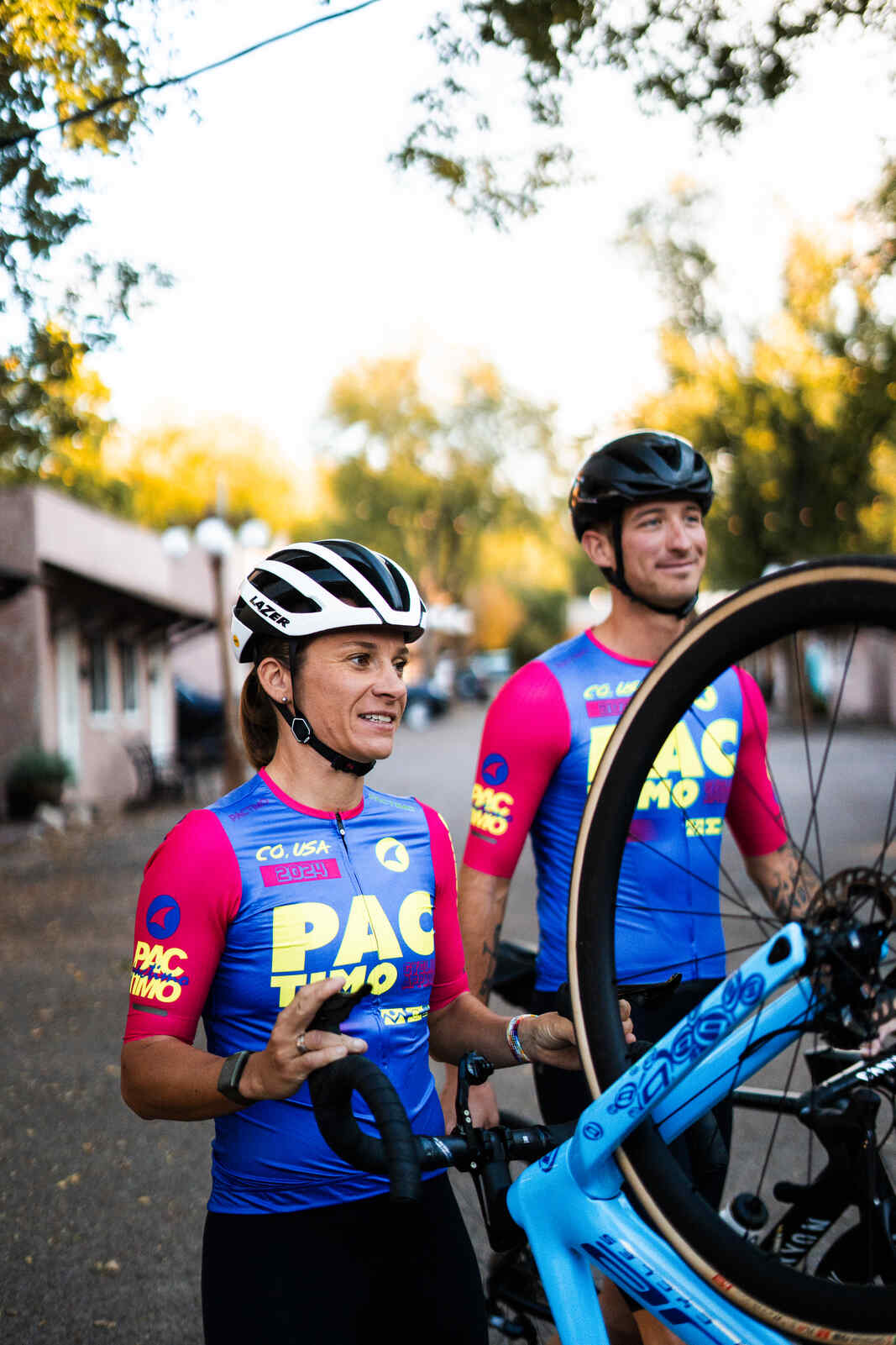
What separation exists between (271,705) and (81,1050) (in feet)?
16.6

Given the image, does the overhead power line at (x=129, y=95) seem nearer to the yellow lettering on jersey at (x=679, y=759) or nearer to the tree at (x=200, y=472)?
the yellow lettering on jersey at (x=679, y=759)

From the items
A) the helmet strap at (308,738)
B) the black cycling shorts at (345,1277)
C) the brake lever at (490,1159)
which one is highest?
the helmet strap at (308,738)

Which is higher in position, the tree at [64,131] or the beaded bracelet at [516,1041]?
the tree at [64,131]

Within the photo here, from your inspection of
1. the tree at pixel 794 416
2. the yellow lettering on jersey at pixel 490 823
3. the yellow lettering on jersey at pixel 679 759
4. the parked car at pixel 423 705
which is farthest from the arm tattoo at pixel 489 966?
the parked car at pixel 423 705

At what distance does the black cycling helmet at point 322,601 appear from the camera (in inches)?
90.6

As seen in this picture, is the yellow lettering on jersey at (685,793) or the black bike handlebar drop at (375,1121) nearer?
the black bike handlebar drop at (375,1121)

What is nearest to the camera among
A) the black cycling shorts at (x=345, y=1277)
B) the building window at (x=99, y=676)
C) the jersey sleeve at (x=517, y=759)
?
the black cycling shorts at (x=345, y=1277)

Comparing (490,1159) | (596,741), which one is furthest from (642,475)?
(490,1159)

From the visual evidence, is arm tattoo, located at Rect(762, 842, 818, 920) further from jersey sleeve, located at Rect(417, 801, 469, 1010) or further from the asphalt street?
jersey sleeve, located at Rect(417, 801, 469, 1010)

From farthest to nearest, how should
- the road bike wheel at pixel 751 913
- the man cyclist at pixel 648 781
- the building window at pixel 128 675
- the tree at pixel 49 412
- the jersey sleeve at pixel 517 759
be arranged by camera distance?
1. the building window at pixel 128 675
2. the tree at pixel 49 412
3. the jersey sleeve at pixel 517 759
4. the man cyclist at pixel 648 781
5. the road bike wheel at pixel 751 913

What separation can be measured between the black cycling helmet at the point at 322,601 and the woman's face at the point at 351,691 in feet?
0.07

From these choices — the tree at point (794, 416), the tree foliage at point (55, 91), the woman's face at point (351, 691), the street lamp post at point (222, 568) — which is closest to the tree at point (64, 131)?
the tree foliage at point (55, 91)

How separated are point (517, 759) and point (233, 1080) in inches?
51.5

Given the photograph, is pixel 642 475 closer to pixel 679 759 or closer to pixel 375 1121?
pixel 679 759
